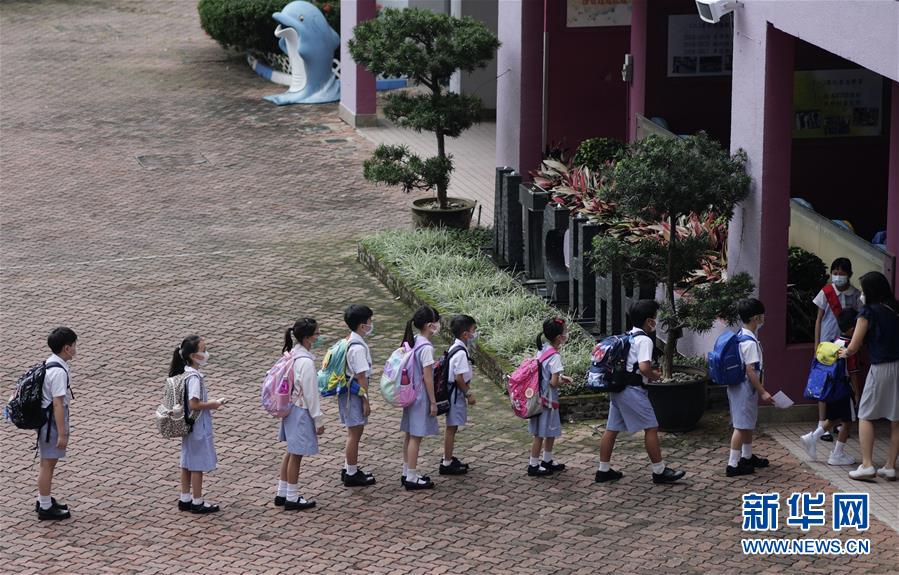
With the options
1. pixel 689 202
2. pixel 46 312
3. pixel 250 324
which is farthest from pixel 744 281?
pixel 46 312

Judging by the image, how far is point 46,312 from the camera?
14.9 metres

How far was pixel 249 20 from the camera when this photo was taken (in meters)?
26.9

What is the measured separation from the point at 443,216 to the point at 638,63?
2.77 meters

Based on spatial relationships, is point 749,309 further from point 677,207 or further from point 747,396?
point 677,207

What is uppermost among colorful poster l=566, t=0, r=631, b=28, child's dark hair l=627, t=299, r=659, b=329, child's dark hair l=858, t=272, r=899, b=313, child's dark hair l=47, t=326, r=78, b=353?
colorful poster l=566, t=0, r=631, b=28

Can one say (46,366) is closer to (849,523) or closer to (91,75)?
(849,523)

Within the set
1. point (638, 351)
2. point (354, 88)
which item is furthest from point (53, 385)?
point (354, 88)

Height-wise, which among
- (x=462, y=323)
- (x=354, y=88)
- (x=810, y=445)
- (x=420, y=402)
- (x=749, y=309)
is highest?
(x=354, y=88)

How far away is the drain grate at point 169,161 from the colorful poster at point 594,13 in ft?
20.8

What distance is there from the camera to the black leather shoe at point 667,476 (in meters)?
10.6

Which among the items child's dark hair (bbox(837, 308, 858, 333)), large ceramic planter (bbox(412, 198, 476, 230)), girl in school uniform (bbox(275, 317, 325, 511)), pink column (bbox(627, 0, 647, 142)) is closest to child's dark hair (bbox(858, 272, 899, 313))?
child's dark hair (bbox(837, 308, 858, 333))

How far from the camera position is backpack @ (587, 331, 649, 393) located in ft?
34.0

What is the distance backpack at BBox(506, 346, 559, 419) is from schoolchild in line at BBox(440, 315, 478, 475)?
332mm

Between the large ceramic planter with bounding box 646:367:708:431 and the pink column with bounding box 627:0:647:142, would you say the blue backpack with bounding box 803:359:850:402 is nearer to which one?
the large ceramic planter with bounding box 646:367:708:431
